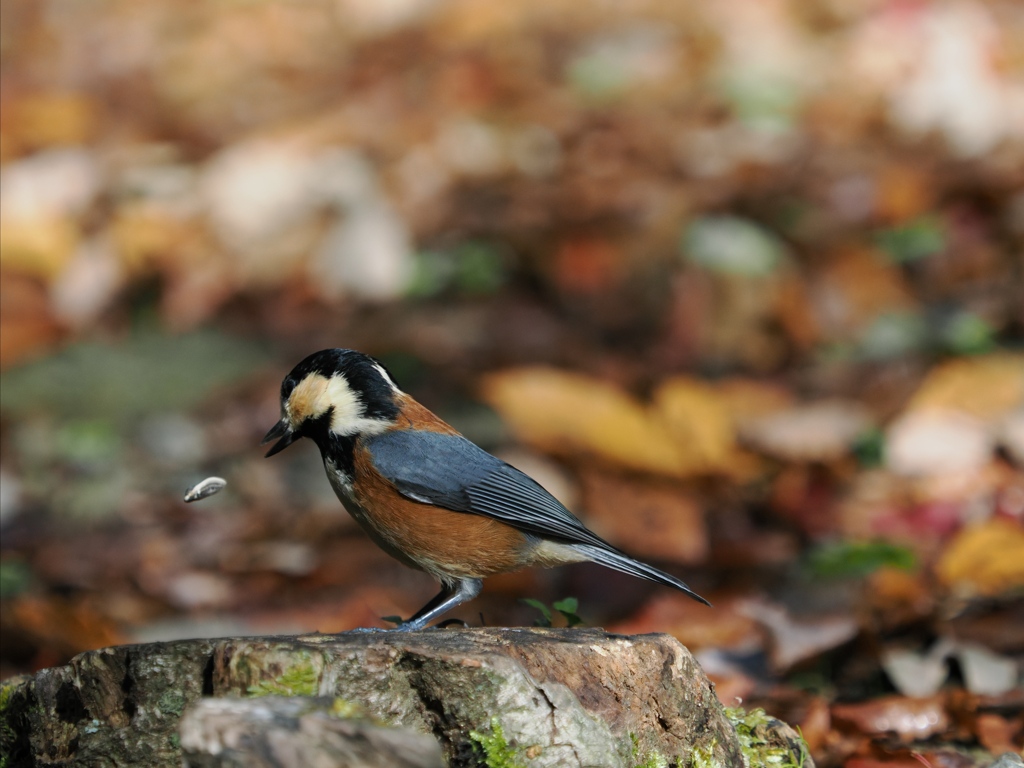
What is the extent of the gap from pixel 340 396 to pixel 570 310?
332 cm

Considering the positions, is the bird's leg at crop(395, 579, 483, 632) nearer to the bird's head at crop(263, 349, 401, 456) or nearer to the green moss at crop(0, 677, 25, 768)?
the bird's head at crop(263, 349, 401, 456)

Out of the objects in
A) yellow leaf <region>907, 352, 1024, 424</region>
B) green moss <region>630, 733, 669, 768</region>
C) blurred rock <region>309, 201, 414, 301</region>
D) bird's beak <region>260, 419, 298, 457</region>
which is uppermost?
blurred rock <region>309, 201, 414, 301</region>

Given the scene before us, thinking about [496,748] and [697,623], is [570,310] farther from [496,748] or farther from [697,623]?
[496,748]

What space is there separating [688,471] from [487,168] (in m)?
3.55

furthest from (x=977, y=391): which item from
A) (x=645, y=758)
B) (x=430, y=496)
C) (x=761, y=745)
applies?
(x=645, y=758)

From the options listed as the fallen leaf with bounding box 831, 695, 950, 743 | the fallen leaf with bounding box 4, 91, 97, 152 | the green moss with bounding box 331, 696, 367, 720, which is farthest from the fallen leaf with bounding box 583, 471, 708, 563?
the fallen leaf with bounding box 4, 91, 97, 152

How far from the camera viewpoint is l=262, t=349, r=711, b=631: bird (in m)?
3.06

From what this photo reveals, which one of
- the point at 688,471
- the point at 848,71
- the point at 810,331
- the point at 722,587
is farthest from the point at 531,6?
the point at 722,587

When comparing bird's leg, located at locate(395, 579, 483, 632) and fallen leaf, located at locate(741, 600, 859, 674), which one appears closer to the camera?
bird's leg, located at locate(395, 579, 483, 632)

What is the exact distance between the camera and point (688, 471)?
189 inches

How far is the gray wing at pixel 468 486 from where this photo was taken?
3047 mm

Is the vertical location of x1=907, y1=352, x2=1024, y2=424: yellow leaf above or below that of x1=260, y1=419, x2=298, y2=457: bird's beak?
below

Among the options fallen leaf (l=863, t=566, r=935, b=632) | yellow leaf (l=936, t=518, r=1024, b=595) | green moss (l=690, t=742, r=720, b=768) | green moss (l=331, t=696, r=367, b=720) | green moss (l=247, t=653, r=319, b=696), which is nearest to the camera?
green moss (l=331, t=696, r=367, b=720)

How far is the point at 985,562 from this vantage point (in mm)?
3947
